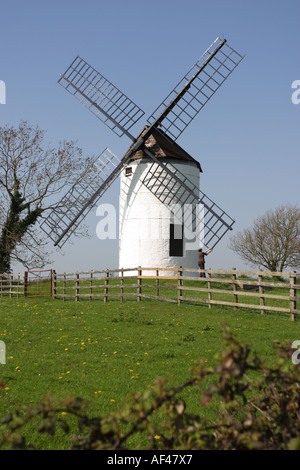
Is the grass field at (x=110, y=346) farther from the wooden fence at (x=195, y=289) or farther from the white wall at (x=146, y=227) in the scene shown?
the white wall at (x=146, y=227)

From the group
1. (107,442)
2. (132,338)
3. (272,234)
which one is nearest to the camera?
(107,442)

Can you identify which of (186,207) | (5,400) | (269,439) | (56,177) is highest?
(56,177)

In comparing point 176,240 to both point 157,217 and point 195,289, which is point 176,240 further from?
point 195,289

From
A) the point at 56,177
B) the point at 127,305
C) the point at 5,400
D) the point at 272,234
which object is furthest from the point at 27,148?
the point at 5,400

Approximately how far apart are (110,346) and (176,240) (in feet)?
57.3

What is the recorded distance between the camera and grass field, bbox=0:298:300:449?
8.41 meters

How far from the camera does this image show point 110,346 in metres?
11.9

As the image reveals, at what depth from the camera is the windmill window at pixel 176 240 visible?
94.6 ft

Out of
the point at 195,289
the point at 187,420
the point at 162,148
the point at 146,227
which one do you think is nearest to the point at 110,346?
the point at 195,289

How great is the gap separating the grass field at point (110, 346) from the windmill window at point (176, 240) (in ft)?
32.2

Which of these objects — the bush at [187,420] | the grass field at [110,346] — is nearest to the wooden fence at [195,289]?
the grass field at [110,346]

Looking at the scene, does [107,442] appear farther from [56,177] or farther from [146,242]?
[56,177]

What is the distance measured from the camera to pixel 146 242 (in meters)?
28.8
